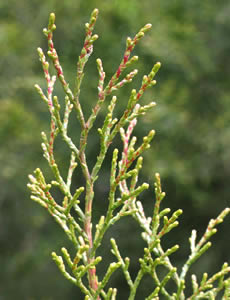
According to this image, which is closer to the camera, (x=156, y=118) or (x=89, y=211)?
(x=89, y=211)

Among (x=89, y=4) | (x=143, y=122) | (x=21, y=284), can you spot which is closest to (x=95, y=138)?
(x=143, y=122)

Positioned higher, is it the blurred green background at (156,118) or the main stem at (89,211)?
the blurred green background at (156,118)

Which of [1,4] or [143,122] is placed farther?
[1,4]

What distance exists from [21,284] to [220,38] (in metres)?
6.92

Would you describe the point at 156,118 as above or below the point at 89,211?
above

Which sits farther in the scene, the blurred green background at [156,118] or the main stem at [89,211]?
the blurred green background at [156,118]

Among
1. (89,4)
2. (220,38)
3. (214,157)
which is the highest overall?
(89,4)

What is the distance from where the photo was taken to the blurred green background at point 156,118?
9945 millimetres

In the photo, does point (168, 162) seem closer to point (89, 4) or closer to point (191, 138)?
point (191, 138)

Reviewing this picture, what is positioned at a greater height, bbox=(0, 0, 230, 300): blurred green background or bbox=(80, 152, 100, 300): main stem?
bbox=(0, 0, 230, 300): blurred green background

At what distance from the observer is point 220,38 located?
10.9 m

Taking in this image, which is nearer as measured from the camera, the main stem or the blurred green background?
the main stem

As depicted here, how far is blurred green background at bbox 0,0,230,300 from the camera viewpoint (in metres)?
9.95

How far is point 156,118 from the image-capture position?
31.8ft
